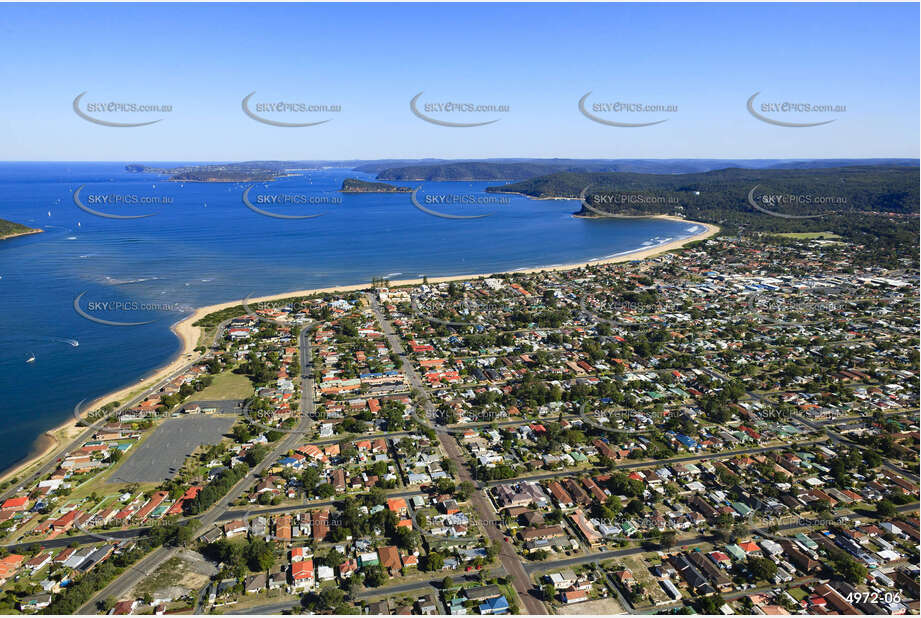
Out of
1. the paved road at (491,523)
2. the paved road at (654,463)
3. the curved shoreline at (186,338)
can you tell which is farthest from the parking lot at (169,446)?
the paved road at (654,463)

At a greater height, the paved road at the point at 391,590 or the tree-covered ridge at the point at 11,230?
the tree-covered ridge at the point at 11,230

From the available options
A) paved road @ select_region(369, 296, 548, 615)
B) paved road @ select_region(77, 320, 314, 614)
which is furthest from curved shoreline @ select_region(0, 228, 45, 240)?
paved road @ select_region(369, 296, 548, 615)

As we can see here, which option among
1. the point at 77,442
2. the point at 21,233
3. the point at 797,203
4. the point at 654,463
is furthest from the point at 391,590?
the point at 797,203

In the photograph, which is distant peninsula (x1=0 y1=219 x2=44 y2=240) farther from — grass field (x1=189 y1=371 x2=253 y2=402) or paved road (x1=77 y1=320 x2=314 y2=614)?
paved road (x1=77 y1=320 x2=314 y2=614)

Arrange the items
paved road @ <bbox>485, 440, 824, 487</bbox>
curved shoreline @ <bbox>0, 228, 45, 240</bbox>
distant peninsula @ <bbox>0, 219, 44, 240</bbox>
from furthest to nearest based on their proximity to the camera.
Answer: distant peninsula @ <bbox>0, 219, 44, 240</bbox> → curved shoreline @ <bbox>0, 228, 45, 240</bbox> → paved road @ <bbox>485, 440, 824, 487</bbox>

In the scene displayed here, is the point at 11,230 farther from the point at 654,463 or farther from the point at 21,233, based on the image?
the point at 654,463

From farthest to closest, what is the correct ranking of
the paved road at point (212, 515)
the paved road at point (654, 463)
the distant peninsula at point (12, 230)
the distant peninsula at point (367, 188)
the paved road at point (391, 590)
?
the distant peninsula at point (367, 188)
the distant peninsula at point (12, 230)
the paved road at point (654, 463)
the paved road at point (212, 515)
the paved road at point (391, 590)

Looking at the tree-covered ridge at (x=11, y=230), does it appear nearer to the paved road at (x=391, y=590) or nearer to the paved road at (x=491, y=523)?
the paved road at (x=491, y=523)

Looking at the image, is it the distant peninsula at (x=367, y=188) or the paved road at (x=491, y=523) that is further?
the distant peninsula at (x=367, y=188)
